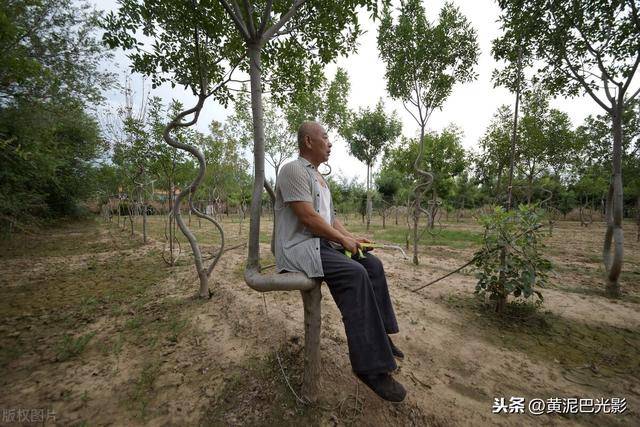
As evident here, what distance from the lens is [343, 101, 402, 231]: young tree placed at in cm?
1627

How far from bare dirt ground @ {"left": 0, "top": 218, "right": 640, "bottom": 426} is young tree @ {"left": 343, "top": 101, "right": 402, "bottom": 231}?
485 inches

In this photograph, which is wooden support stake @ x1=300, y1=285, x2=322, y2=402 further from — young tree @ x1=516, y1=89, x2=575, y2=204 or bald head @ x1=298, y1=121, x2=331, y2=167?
young tree @ x1=516, y1=89, x2=575, y2=204

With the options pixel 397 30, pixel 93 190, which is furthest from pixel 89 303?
pixel 93 190

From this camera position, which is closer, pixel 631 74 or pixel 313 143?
pixel 313 143

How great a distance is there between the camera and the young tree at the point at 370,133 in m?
16.3

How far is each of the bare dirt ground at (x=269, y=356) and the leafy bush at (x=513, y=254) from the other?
636 mm

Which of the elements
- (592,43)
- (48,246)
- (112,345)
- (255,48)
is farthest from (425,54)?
(48,246)

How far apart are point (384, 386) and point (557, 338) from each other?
A: 337cm

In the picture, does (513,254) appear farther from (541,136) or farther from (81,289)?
(541,136)

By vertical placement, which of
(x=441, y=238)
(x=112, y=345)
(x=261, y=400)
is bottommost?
(x=112, y=345)

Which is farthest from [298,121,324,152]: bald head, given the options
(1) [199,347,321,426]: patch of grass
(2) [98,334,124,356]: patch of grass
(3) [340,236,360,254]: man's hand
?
(2) [98,334,124,356]: patch of grass

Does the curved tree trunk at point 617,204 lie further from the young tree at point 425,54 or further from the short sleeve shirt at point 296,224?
the short sleeve shirt at point 296,224

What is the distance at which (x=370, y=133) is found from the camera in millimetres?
16500

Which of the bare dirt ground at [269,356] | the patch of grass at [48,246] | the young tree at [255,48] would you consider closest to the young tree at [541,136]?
the bare dirt ground at [269,356]
